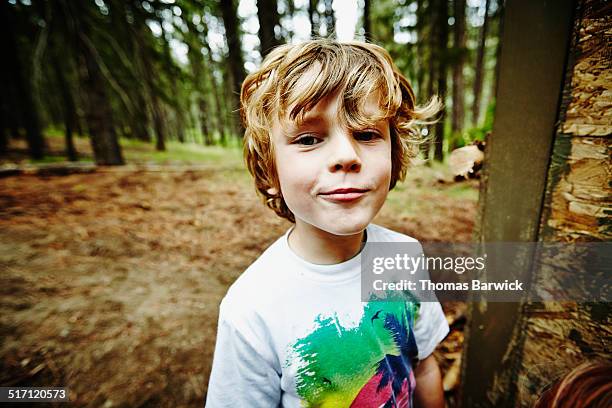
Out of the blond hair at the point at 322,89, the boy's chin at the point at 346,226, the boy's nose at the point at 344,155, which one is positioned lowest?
the boy's chin at the point at 346,226

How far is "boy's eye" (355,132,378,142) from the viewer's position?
0.96 meters

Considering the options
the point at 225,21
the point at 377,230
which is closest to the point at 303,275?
the point at 377,230

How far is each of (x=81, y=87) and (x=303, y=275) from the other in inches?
324

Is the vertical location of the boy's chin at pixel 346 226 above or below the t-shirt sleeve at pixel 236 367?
above

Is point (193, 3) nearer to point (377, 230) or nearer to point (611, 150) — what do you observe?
point (377, 230)

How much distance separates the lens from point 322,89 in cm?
93

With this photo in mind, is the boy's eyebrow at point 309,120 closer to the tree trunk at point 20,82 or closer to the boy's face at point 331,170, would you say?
the boy's face at point 331,170

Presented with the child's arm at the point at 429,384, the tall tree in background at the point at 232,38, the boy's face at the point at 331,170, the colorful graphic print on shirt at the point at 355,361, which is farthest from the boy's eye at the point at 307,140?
the tall tree in background at the point at 232,38

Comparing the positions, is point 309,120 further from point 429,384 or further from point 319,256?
point 429,384

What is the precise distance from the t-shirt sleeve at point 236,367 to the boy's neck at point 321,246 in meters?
0.35

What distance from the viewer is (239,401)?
99 centimetres

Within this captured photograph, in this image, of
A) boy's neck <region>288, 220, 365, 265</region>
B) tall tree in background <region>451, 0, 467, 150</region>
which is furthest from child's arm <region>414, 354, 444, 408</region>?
tall tree in background <region>451, 0, 467, 150</region>

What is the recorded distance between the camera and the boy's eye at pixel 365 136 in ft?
3.14

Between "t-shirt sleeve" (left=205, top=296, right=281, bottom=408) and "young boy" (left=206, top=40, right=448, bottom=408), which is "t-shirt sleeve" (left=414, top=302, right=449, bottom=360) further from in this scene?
"t-shirt sleeve" (left=205, top=296, right=281, bottom=408)
